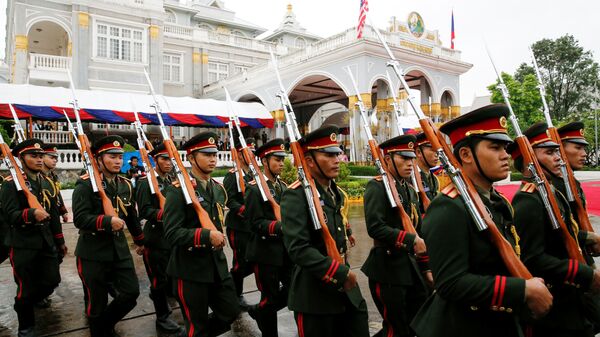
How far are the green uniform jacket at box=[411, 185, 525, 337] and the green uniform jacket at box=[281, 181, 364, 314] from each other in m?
0.69

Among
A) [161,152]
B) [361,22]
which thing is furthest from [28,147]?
[361,22]

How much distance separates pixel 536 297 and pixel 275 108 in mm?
22508

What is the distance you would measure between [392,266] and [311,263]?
1.02 meters

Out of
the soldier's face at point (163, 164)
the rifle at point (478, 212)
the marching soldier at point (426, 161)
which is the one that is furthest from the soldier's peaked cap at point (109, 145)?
the rifle at point (478, 212)

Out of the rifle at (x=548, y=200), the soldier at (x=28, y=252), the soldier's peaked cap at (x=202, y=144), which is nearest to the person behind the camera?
the rifle at (x=548, y=200)

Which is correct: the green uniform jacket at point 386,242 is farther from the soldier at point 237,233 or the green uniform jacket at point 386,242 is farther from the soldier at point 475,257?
the soldier at point 237,233

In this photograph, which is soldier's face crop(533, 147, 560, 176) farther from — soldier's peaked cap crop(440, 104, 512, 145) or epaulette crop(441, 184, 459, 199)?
epaulette crop(441, 184, 459, 199)

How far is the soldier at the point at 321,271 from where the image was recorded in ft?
8.68

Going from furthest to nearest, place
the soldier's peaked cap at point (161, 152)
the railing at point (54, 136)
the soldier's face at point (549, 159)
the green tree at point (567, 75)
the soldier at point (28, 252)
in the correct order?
the green tree at point (567, 75) → the railing at point (54, 136) → the soldier's peaked cap at point (161, 152) → the soldier at point (28, 252) → the soldier's face at point (549, 159)

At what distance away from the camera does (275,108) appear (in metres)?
Result: 23.8

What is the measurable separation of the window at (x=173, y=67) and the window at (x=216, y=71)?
206 centimetres

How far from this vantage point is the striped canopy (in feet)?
56.9

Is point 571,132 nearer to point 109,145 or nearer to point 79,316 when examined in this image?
point 109,145

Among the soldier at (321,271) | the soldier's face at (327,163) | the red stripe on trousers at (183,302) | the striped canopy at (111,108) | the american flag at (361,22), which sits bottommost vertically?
the red stripe on trousers at (183,302)
